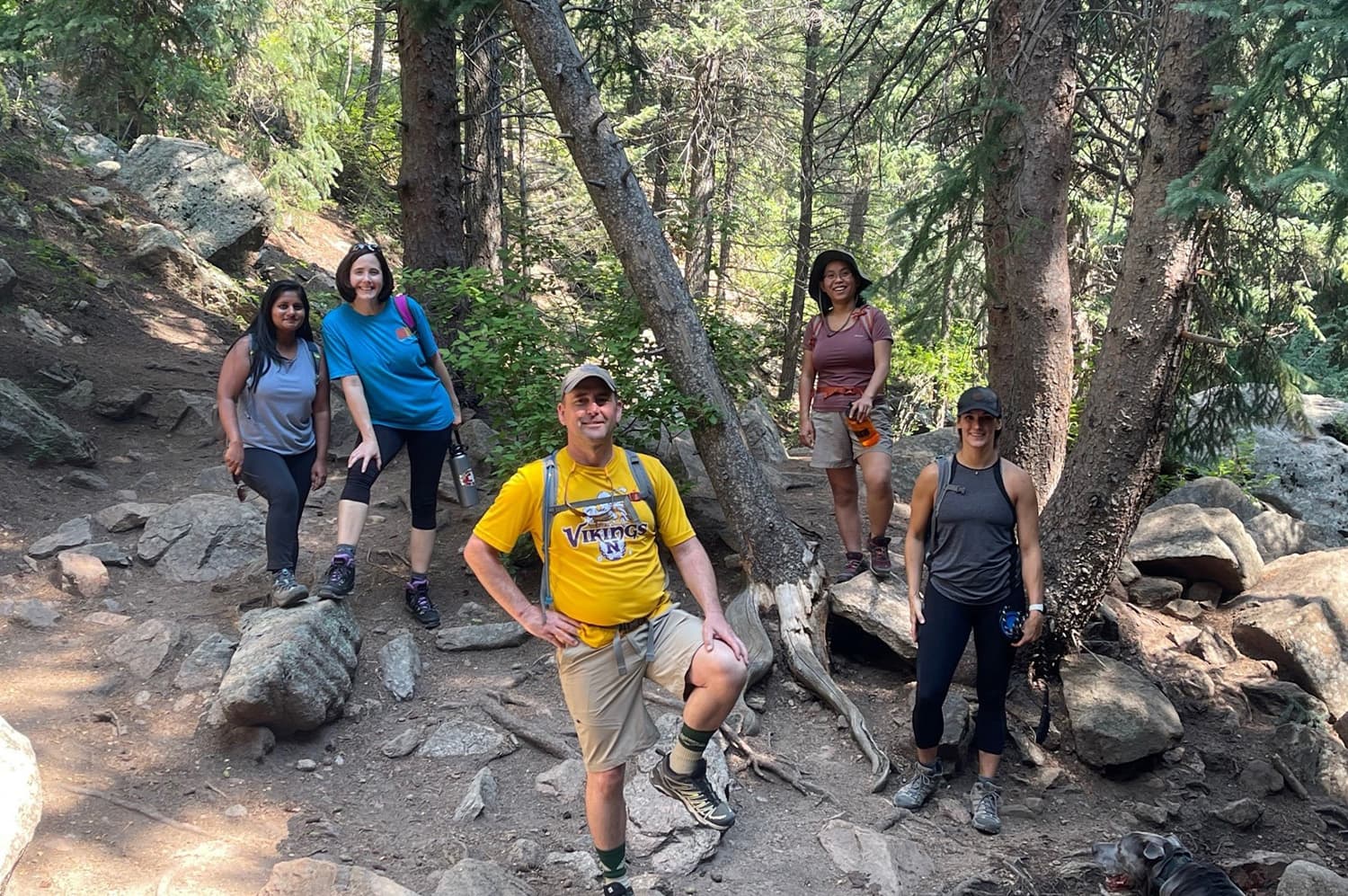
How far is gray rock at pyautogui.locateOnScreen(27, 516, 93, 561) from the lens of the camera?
6.62 metres

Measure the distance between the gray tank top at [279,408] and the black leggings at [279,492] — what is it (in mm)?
71

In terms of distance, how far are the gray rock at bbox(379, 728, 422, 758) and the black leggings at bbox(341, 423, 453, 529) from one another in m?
1.40

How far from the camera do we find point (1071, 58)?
274 inches

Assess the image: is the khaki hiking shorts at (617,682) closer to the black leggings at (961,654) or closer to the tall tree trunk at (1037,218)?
the black leggings at (961,654)

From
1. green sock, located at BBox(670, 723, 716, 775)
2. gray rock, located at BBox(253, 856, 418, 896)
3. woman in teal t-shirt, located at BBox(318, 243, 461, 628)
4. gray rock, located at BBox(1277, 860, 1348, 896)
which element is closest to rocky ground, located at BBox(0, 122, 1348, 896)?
gray rock, located at BBox(253, 856, 418, 896)

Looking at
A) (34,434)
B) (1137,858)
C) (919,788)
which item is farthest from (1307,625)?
(34,434)

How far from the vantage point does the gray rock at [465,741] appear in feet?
16.9

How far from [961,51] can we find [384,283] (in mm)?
4832

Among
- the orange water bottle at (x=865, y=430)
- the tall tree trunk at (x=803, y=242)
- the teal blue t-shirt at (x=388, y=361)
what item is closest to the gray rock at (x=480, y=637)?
the teal blue t-shirt at (x=388, y=361)

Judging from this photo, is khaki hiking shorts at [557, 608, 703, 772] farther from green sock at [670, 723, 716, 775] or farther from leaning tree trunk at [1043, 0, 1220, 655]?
leaning tree trunk at [1043, 0, 1220, 655]

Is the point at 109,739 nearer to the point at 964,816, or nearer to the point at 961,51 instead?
the point at 964,816

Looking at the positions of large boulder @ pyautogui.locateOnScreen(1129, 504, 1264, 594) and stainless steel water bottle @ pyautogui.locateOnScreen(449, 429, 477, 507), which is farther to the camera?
large boulder @ pyautogui.locateOnScreen(1129, 504, 1264, 594)

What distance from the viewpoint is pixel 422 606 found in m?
6.27

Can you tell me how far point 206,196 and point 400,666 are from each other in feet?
37.0
